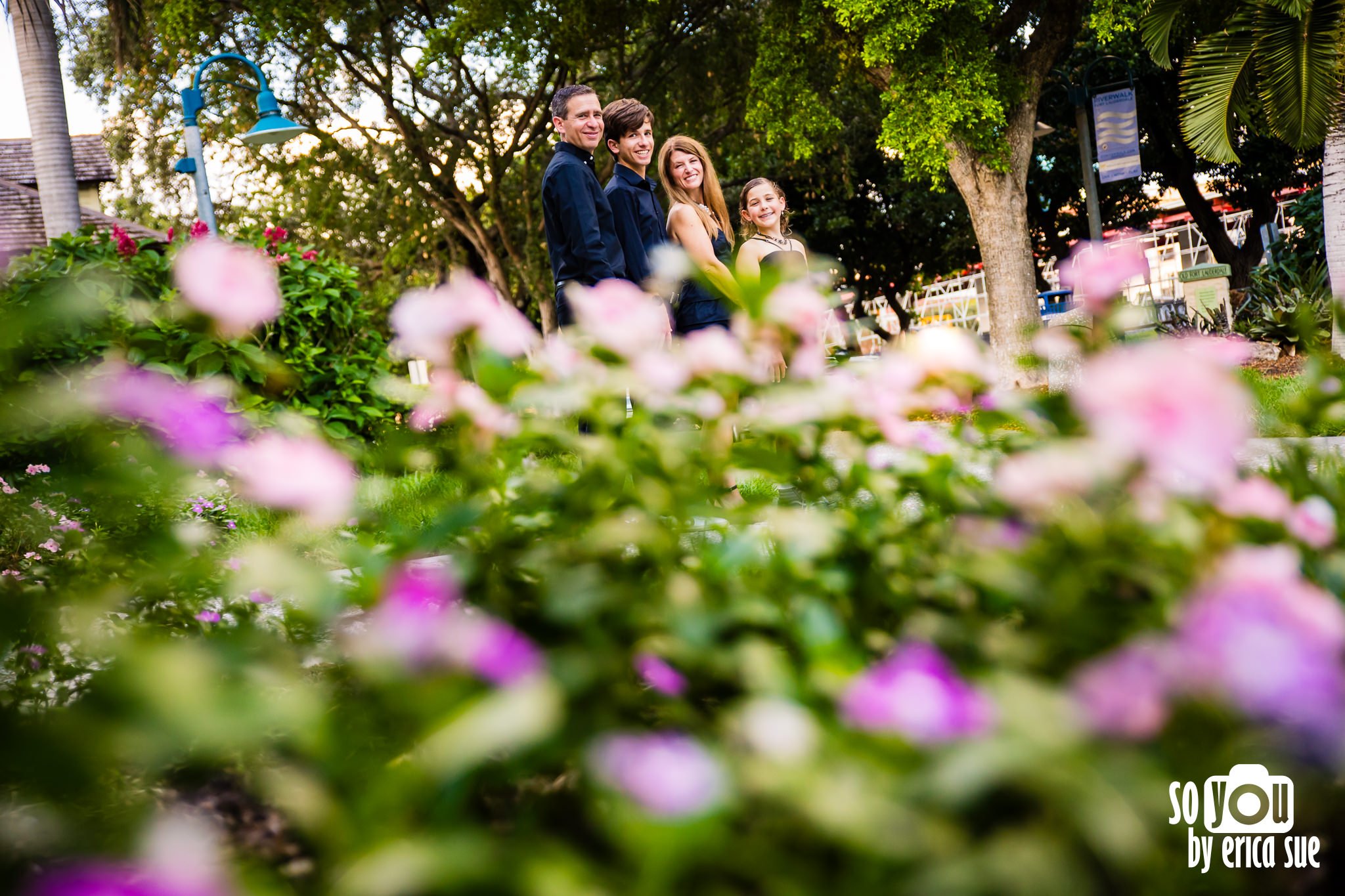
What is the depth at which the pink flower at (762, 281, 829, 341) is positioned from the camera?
1288 mm

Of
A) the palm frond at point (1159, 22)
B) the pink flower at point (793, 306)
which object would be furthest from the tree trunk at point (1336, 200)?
the pink flower at point (793, 306)

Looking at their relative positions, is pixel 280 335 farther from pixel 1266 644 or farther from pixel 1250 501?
pixel 1266 644

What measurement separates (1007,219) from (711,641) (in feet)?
39.4

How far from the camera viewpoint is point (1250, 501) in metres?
0.98

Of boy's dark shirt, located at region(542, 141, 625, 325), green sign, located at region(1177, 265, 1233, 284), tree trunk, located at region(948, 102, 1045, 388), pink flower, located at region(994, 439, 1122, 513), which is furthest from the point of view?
green sign, located at region(1177, 265, 1233, 284)

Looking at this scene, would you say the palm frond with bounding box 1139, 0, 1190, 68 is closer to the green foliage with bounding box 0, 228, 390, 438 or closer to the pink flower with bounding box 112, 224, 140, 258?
the green foliage with bounding box 0, 228, 390, 438

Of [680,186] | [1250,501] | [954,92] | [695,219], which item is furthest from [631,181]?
[954,92]

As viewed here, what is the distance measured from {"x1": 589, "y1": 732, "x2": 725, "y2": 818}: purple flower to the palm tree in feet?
31.1

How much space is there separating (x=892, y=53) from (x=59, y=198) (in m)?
9.98

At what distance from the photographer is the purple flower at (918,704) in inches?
31.7

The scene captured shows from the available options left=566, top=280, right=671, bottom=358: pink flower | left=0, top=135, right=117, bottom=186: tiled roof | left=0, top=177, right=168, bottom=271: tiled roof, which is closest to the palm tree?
left=566, top=280, right=671, bottom=358: pink flower

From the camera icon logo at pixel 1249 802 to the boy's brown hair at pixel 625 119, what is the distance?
4.34 metres

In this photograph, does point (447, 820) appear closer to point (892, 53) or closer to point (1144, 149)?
point (892, 53)

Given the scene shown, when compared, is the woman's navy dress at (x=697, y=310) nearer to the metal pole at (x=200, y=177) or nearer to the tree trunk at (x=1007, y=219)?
the metal pole at (x=200, y=177)
